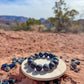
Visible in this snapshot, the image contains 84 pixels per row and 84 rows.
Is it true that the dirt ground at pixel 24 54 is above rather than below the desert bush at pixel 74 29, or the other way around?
below

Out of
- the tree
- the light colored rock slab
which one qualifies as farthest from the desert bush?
the light colored rock slab

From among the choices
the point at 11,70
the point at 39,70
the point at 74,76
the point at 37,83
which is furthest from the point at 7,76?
the point at 74,76

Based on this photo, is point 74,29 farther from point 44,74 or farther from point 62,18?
point 44,74

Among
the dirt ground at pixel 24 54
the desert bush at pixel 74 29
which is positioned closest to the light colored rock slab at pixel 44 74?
the dirt ground at pixel 24 54

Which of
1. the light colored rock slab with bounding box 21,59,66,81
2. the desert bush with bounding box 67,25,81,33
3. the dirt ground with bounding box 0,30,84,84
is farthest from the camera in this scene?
the desert bush with bounding box 67,25,81,33

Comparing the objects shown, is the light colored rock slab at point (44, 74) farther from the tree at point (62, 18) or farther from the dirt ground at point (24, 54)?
the tree at point (62, 18)

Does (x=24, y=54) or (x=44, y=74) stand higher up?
(x=44, y=74)

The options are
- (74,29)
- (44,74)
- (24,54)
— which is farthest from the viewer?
(74,29)

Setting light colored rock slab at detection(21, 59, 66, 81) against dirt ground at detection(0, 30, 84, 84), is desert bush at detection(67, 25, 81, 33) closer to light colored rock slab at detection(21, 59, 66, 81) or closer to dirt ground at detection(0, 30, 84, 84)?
dirt ground at detection(0, 30, 84, 84)

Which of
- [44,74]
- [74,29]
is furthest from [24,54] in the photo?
[74,29]

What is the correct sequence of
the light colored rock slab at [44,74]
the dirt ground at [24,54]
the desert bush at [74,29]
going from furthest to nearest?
1. the desert bush at [74,29]
2. the dirt ground at [24,54]
3. the light colored rock slab at [44,74]

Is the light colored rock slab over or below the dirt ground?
over

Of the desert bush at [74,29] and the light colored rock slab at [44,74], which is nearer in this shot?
A: the light colored rock slab at [44,74]

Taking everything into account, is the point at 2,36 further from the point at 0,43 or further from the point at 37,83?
the point at 37,83
